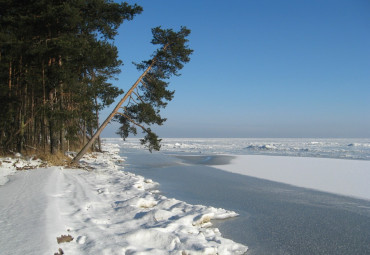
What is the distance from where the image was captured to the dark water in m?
4.06

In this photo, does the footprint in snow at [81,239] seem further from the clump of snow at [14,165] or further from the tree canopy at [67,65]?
the tree canopy at [67,65]

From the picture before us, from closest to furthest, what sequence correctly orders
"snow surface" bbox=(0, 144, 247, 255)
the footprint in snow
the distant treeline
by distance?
"snow surface" bbox=(0, 144, 247, 255) → the footprint in snow → the distant treeline

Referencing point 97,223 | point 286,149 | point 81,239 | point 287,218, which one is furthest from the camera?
point 286,149

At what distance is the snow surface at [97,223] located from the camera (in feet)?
9.98

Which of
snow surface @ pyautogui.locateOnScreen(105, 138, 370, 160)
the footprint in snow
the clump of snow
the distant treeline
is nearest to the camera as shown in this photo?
the footprint in snow

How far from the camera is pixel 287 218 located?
17.7 feet

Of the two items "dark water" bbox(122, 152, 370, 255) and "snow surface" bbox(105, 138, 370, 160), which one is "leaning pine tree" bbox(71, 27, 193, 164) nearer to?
"dark water" bbox(122, 152, 370, 255)

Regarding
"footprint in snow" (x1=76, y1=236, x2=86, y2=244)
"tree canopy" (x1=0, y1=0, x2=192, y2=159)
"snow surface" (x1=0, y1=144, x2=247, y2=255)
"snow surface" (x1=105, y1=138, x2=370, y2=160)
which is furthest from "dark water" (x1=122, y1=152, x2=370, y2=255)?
"snow surface" (x1=105, y1=138, x2=370, y2=160)

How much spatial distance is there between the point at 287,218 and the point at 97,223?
364cm

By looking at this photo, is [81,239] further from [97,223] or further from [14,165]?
[14,165]

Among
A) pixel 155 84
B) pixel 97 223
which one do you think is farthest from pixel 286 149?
pixel 97 223

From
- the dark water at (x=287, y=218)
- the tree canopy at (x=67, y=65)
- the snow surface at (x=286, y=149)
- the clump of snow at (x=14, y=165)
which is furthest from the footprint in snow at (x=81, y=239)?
the snow surface at (x=286, y=149)

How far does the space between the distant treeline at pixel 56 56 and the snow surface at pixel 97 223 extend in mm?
4559

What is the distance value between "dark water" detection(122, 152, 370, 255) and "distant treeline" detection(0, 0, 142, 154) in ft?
15.2
